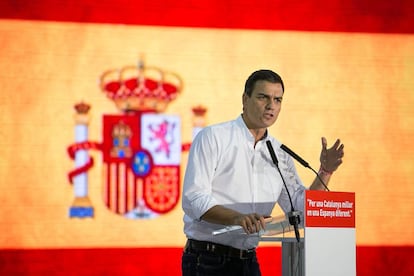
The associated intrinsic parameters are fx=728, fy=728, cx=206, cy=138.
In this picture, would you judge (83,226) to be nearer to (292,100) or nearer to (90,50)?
(90,50)

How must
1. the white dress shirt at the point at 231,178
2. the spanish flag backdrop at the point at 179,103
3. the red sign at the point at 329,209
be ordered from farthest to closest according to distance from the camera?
the spanish flag backdrop at the point at 179,103
the white dress shirt at the point at 231,178
the red sign at the point at 329,209

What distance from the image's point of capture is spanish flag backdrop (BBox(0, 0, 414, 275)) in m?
5.08

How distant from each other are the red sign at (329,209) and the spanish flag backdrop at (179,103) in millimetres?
2870

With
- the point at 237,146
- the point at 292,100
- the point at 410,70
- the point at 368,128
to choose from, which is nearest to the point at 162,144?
the point at 292,100

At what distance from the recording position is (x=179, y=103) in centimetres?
526

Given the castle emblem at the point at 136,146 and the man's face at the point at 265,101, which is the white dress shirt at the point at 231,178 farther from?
the castle emblem at the point at 136,146

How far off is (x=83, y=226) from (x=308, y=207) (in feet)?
10.2

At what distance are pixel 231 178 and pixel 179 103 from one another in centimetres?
247

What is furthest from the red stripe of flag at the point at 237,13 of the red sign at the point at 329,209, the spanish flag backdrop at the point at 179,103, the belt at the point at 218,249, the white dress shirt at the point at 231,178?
the red sign at the point at 329,209

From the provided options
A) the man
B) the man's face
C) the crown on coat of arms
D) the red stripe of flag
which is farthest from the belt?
the red stripe of flag

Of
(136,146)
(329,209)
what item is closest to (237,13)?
(136,146)

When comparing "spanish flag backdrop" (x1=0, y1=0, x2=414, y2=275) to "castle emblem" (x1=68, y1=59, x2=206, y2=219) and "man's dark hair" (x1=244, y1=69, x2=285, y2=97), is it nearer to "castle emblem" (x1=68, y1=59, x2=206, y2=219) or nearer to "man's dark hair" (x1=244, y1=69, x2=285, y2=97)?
"castle emblem" (x1=68, y1=59, x2=206, y2=219)

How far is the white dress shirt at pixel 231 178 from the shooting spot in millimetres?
2697

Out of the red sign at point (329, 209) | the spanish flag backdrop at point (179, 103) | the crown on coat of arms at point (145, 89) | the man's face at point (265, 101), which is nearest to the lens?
the red sign at point (329, 209)
